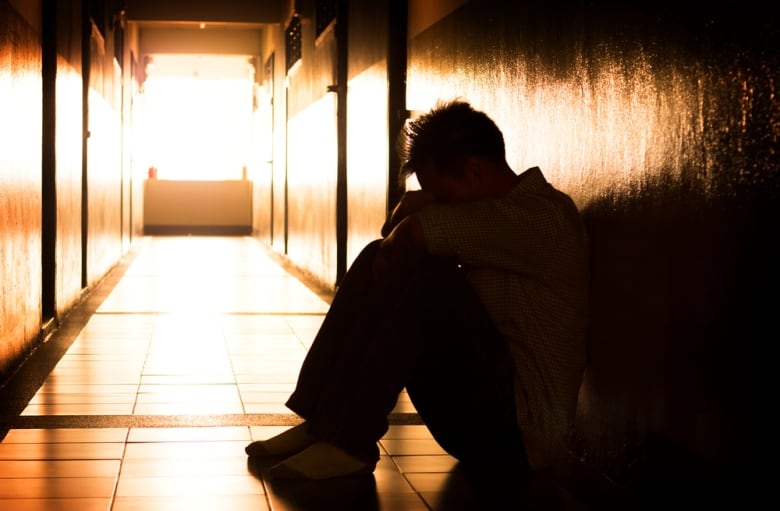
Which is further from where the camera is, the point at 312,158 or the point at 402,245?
the point at 312,158

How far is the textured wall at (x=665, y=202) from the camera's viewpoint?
1.89 m

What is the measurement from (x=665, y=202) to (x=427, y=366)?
596 millimetres

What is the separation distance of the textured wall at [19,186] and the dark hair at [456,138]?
1.93 metres

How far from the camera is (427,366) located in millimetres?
2391

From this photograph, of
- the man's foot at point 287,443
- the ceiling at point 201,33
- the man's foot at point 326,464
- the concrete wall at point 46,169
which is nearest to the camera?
the man's foot at point 326,464

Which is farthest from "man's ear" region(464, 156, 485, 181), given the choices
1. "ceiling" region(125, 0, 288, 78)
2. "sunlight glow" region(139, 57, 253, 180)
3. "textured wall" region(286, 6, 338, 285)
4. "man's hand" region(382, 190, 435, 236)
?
"sunlight glow" region(139, 57, 253, 180)

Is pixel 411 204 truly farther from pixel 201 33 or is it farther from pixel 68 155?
pixel 201 33

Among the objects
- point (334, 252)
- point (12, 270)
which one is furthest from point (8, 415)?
point (334, 252)

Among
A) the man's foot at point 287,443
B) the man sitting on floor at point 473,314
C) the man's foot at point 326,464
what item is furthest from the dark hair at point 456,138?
the man's foot at point 287,443

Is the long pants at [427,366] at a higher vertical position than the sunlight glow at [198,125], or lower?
lower

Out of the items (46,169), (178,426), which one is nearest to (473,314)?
(178,426)

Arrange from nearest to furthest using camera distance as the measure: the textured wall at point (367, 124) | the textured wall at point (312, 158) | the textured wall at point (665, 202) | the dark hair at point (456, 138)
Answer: the textured wall at point (665, 202)
the dark hair at point (456, 138)
the textured wall at point (367, 124)
the textured wall at point (312, 158)

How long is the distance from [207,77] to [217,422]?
53.0 ft

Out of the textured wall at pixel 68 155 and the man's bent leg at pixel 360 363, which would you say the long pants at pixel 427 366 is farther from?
the textured wall at pixel 68 155
